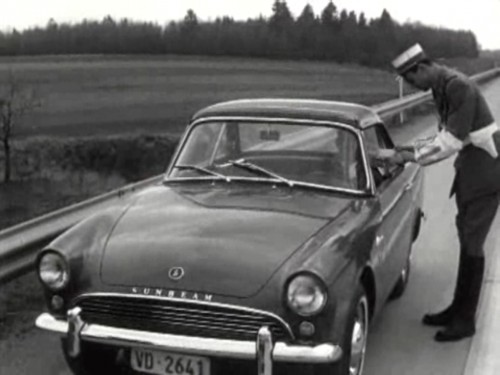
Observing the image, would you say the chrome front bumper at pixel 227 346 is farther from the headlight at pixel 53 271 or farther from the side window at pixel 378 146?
the side window at pixel 378 146

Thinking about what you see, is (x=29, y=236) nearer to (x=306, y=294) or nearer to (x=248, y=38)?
(x=306, y=294)

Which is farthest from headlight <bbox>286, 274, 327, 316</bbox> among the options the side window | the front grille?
the side window

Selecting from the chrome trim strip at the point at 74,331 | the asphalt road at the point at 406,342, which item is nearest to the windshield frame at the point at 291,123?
the asphalt road at the point at 406,342

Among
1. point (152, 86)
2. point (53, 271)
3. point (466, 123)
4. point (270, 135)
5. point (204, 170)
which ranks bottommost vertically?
point (152, 86)

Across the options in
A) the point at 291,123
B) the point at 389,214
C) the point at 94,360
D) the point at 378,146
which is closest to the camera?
the point at 94,360

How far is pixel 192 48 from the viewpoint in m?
42.4

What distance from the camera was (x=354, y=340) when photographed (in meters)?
4.12

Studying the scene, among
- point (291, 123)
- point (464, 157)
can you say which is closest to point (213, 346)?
point (291, 123)

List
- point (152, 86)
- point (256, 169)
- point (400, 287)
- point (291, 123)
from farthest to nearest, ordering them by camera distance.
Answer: point (152, 86)
point (400, 287)
point (291, 123)
point (256, 169)

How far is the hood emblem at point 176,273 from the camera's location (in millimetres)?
3829

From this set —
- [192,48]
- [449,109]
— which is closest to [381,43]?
[192,48]

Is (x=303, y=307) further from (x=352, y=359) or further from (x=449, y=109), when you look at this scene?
(x=449, y=109)

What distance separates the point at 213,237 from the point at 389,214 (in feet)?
4.91

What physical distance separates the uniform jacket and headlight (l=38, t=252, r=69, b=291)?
105 inches
